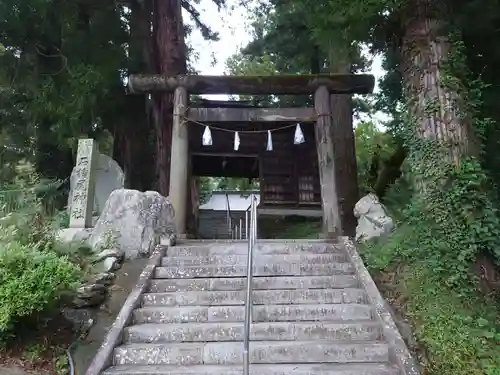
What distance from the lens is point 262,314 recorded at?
509 cm

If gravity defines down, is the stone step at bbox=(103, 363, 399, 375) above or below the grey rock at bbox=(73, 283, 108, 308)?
below

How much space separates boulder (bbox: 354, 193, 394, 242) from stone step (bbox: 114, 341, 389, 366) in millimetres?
2543

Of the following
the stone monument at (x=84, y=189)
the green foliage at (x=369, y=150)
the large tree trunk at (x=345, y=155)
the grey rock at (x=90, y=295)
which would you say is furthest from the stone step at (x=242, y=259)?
the green foliage at (x=369, y=150)

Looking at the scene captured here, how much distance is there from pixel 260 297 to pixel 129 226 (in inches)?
89.5

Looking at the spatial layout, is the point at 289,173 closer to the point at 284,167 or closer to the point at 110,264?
the point at 284,167

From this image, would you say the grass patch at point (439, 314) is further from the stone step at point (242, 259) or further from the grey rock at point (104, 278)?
the grey rock at point (104, 278)

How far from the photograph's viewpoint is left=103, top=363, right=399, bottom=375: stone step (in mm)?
4164

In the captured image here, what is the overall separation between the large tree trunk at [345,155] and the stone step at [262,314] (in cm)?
532

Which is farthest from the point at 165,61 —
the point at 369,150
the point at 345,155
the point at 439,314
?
the point at 439,314

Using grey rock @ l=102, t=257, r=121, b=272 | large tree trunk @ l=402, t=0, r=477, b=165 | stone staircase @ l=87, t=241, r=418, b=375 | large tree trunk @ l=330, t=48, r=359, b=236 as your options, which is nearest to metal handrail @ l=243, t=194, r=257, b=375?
stone staircase @ l=87, t=241, r=418, b=375

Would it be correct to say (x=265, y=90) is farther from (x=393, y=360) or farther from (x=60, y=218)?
(x=393, y=360)

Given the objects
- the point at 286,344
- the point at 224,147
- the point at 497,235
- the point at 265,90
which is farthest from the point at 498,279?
the point at 224,147

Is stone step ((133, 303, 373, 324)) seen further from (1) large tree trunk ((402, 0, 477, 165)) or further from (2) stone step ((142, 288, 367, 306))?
(1) large tree trunk ((402, 0, 477, 165))

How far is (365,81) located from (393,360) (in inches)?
238
